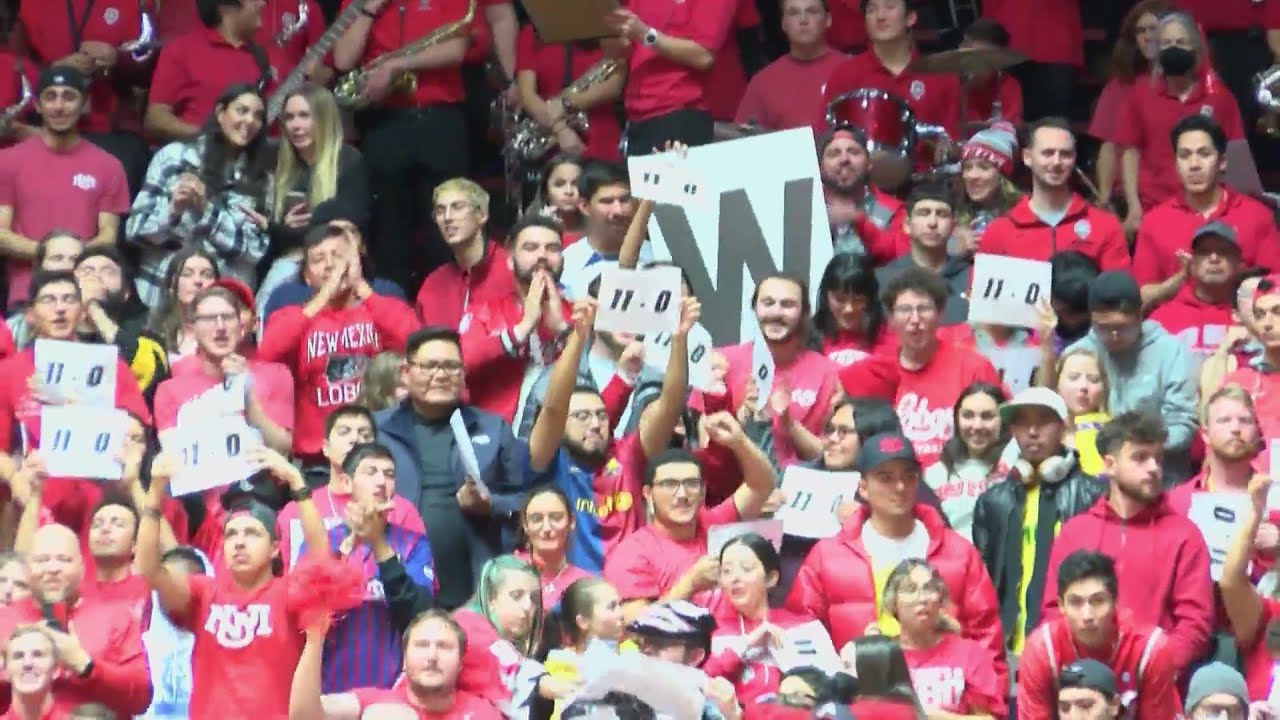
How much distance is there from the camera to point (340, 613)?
36.6 feet

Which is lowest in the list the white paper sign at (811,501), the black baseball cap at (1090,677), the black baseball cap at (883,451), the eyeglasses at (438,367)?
the black baseball cap at (1090,677)

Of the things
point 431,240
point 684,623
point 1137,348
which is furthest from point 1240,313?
point 431,240

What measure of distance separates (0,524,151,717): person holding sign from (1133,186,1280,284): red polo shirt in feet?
14.4

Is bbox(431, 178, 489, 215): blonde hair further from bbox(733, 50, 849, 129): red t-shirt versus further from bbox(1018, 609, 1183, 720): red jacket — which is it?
bbox(1018, 609, 1183, 720): red jacket

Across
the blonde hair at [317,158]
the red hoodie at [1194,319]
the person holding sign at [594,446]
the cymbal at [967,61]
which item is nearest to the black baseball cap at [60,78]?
the blonde hair at [317,158]

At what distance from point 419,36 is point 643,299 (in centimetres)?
312

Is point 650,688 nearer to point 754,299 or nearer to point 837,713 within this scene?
point 837,713

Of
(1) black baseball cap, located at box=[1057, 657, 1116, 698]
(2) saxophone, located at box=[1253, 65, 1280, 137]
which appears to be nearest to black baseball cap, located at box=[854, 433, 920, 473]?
(1) black baseball cap, located at box=[1057, 657, 1116, 698]

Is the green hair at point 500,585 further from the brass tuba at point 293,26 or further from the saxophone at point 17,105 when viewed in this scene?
the brass tuba at point 293,26

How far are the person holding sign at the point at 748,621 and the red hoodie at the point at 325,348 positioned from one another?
6.81 feet

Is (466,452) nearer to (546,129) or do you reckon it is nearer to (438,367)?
(438,367)

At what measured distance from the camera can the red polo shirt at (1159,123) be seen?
14.4m

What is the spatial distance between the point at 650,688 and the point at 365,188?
185 inches

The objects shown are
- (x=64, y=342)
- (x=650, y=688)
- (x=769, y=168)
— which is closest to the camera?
(x=650, y=688)
